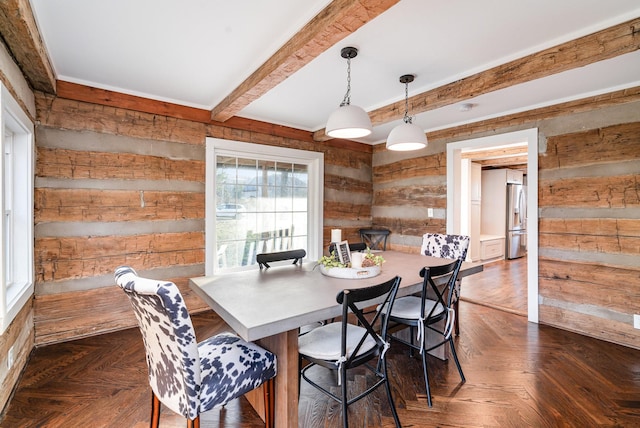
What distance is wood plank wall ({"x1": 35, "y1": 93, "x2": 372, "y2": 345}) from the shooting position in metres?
2.80

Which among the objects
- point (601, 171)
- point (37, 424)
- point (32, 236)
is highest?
point (601, 171)

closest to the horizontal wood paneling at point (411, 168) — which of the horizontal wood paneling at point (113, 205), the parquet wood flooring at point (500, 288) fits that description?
the parquet wood flooring at point (500, 288)

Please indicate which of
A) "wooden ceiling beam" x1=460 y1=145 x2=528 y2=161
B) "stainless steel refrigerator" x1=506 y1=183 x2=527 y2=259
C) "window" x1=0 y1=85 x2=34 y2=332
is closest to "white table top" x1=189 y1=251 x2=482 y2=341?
"window" x1=0 y1=85 x2=34 y2=332

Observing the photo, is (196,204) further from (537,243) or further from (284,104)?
(537,243)

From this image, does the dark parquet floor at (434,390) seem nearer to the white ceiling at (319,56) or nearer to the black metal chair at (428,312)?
the black metal chair at (428,312)

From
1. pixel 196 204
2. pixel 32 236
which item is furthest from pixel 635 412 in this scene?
pixel 32 236

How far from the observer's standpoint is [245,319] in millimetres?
1396

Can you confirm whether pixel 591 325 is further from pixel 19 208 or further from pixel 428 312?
pixel 19 208

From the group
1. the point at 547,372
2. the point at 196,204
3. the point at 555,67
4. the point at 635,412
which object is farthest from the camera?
the point at 196,204

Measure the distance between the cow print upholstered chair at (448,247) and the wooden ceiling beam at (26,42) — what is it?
3.64 meters

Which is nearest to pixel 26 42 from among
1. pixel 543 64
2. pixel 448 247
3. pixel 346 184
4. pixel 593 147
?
pixel 543 64

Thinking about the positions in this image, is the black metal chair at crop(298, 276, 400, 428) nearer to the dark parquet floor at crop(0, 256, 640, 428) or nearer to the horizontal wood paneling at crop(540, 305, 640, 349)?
the dark parquet floor at crop(0, 256, 640, 428)

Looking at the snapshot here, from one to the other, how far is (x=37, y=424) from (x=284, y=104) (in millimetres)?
3224

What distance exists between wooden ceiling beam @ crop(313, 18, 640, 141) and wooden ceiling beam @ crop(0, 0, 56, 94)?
2.90m
